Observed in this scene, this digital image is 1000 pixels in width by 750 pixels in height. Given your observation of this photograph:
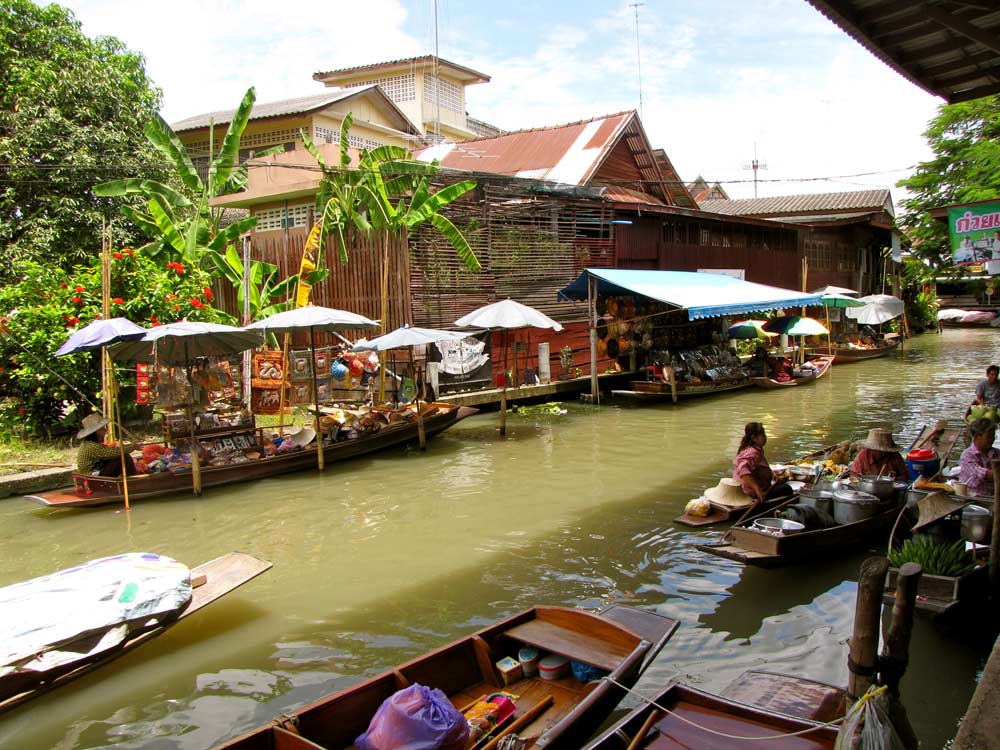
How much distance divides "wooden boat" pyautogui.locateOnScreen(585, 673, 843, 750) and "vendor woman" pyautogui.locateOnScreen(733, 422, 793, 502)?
3.84 metres

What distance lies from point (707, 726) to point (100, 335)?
893 cm

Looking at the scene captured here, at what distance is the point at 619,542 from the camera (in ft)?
26.9

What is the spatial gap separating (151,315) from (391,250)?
5605 mm

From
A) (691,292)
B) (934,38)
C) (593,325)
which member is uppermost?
(934,38)

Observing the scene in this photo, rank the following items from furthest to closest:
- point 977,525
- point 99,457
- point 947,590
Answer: point 99,457, point 977,525, point 947,590

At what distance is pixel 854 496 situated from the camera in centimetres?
743

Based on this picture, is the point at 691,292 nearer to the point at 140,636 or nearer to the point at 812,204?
the point at 140,636

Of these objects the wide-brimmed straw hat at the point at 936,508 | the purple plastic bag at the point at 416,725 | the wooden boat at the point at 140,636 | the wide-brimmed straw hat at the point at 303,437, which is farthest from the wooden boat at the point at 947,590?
the wide-brimmed straw hat at the point at 303,437

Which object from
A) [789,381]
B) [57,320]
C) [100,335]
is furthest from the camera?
[789,381]

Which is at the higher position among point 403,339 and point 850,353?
point 403,339

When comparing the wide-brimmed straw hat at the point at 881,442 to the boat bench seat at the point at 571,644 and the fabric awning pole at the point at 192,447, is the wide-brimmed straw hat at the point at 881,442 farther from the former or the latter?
the fabric awning pole at the point at 192,447

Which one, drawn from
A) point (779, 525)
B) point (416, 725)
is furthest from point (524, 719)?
point (779, 525)

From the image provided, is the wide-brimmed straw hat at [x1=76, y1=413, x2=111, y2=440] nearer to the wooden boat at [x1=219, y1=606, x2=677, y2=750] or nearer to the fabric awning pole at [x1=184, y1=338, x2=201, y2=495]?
the fabric awning pole at [x1=184, y1=338, x2=201, y2=495]

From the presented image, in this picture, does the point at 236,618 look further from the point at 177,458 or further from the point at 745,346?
the point at 745,346
